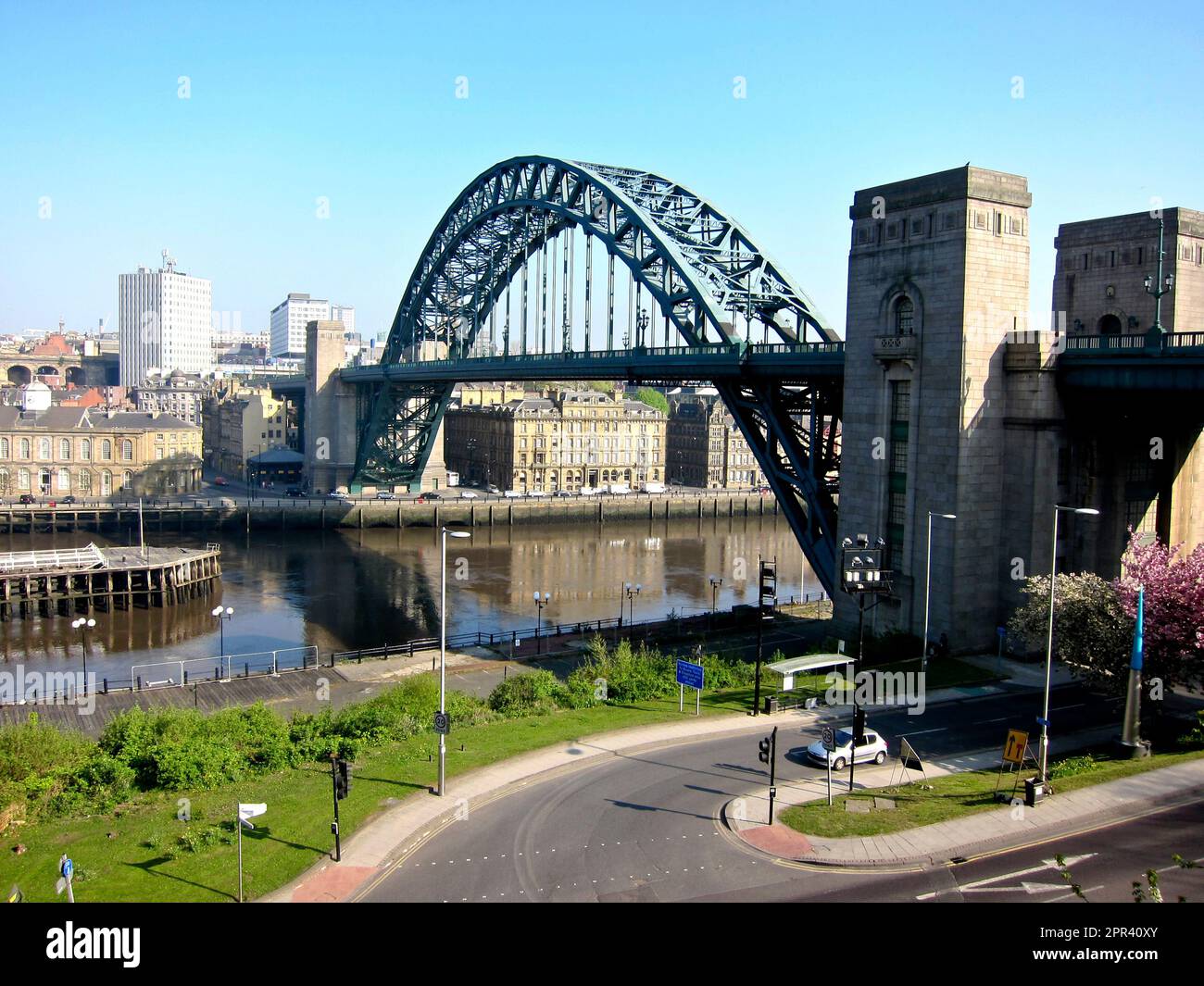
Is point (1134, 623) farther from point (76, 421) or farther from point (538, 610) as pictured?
point (76, 421)

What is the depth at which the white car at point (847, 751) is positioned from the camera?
20.4 m

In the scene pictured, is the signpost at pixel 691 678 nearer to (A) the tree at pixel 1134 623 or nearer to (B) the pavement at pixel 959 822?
(B) the pavement at pixel 959 822

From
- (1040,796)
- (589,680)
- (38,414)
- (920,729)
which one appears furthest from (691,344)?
(38,414)

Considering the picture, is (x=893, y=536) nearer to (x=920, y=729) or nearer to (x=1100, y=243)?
(x=920, y=729)

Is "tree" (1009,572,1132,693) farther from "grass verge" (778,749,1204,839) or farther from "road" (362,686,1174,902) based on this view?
"road" (362,686,1174,902)

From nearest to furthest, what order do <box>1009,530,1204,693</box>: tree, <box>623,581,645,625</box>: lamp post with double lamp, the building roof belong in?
<box>1009,530,1204,693</box>: tree, <box>623,581,645,625</box>: lamp post with double lamp, the building roof

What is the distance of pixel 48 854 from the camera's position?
54.6ft

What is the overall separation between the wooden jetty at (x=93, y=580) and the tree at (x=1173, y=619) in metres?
44.0

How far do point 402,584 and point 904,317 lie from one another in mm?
34852

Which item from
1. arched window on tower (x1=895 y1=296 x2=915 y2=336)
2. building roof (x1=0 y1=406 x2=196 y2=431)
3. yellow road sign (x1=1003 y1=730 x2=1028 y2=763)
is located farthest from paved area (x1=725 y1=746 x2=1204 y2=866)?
building roof (x1=0 y1=406 x2=196 y2=431)

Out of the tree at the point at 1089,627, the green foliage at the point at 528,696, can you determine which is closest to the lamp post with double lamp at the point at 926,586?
the tree at the point at 1089,627

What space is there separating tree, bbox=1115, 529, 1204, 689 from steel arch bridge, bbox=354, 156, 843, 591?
1447 centimetres

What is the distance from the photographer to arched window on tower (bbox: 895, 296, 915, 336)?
31469 mm
